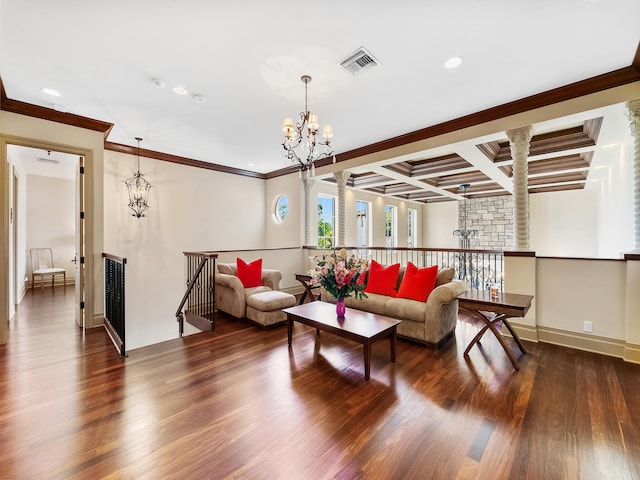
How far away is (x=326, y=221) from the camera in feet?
25.1

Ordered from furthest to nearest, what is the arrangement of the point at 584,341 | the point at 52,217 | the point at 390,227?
the point at 390,227, the point at 52,217, the point at 584,341

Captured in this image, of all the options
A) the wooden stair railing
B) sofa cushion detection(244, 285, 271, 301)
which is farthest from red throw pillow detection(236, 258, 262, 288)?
the wooden stair railing

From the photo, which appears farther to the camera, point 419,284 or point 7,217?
point 419,284

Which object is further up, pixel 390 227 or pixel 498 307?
pixel 390 227

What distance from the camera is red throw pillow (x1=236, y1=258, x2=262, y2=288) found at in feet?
15.4

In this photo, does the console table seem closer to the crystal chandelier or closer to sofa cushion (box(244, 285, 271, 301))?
sofa cushion (box(244, 285, 271, 301))

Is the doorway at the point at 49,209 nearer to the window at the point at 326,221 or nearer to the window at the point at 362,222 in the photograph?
the window at the point at 326,221

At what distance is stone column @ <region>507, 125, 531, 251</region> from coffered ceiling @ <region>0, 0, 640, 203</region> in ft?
0.81

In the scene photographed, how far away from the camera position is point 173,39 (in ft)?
7.98

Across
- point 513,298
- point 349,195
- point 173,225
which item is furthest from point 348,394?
point 349,195

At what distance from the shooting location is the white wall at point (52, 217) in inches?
273

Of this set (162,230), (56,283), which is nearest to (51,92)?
(162,230)

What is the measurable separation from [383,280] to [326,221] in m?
3.85

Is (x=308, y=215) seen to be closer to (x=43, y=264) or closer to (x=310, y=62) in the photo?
(x=310, y=62)
